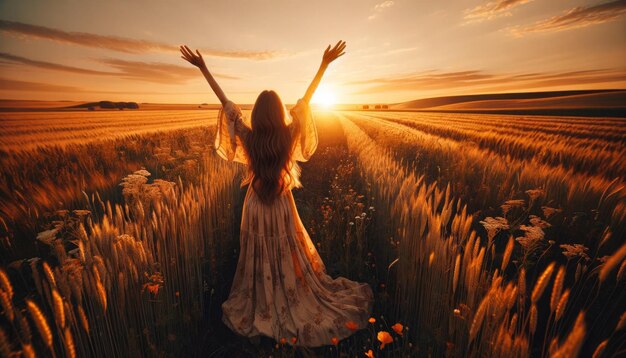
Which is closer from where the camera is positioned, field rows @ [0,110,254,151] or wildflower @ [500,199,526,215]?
wildflower @ [500,199,526,215]

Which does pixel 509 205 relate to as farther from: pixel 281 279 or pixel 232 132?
pixel 232 132

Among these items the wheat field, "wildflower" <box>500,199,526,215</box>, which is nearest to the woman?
the wheat field

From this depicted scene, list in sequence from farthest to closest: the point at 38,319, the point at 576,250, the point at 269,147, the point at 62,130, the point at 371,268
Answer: the point at 62,130 < the point at 371,268 < the point at 269,147 < the point at 576,250 < the point at 38,319

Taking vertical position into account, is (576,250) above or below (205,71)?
below

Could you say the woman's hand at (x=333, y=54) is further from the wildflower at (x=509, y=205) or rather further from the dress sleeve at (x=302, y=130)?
the wildflower at (x=509, y=205)

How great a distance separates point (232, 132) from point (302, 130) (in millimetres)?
746

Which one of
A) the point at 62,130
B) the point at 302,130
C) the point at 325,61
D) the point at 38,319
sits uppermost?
the point at 325,61

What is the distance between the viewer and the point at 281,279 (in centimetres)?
277

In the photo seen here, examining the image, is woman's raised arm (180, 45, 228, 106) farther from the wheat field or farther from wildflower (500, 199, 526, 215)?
wildflower (500, 199, 526, 215)

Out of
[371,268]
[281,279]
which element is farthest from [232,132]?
[371,268]

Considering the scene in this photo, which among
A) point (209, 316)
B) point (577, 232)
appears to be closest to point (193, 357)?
point (209, 316)

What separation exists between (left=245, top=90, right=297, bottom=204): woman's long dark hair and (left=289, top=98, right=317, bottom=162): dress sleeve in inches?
5.8

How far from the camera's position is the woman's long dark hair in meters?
2.47

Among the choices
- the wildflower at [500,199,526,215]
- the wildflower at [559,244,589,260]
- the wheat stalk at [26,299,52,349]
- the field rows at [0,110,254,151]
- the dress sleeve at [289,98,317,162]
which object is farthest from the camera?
the field rows at [0,110,254,151]
